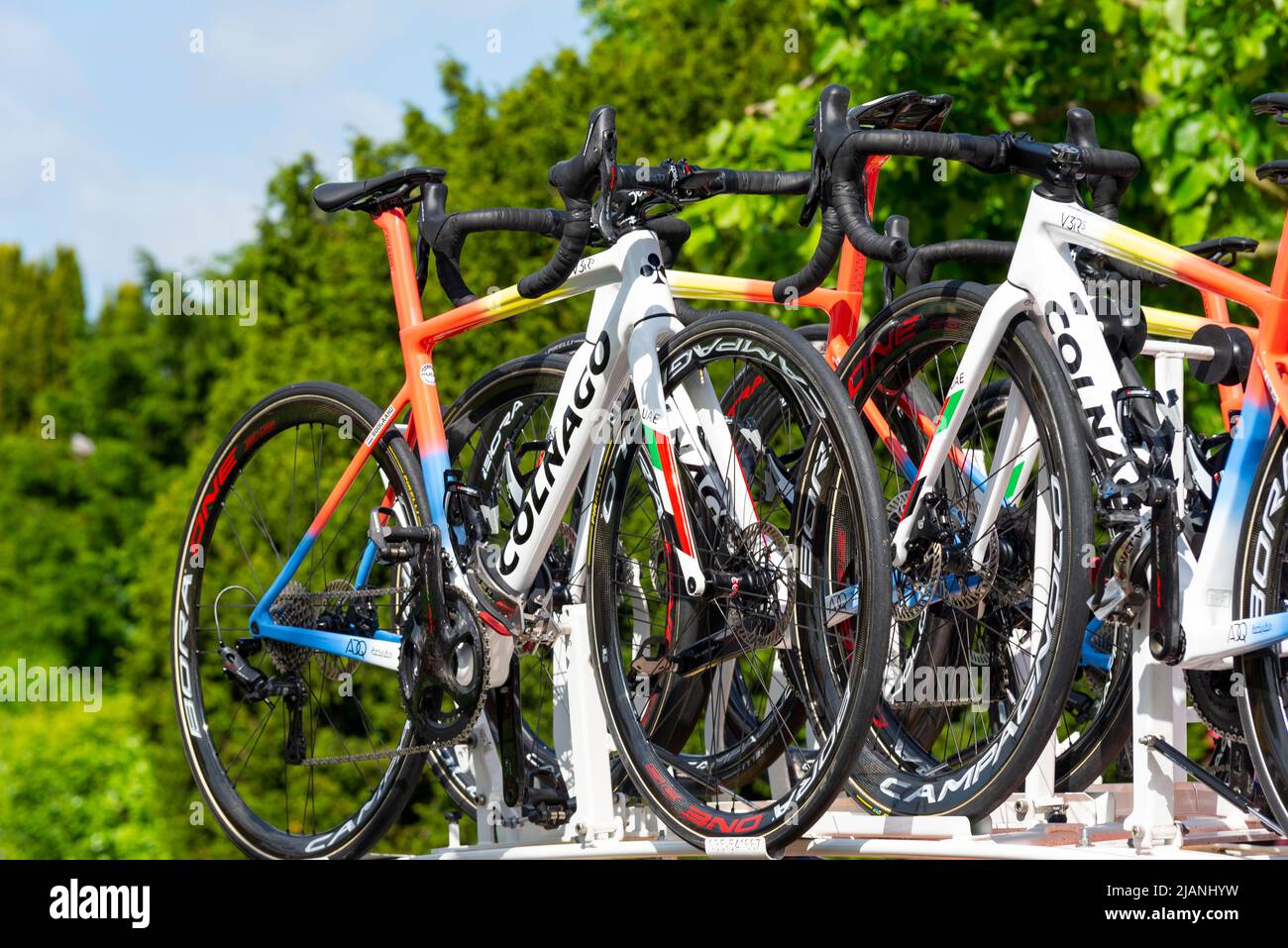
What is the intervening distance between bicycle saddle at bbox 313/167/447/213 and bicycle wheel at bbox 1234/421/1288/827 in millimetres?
2496

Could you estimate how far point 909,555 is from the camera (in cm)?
384

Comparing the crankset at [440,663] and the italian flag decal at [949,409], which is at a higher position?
the italian flag decal at [949,409]

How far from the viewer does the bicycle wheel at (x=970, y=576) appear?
3.46 m

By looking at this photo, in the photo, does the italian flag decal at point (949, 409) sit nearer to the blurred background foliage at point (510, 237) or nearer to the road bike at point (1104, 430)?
the road bike at point (1104, 430)

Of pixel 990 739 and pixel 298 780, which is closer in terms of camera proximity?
pixel 990 739

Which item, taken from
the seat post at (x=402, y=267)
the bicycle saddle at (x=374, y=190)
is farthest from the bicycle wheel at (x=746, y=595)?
the bicycle saddle at (x=374, y=190)

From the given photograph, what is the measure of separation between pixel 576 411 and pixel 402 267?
3.42ft

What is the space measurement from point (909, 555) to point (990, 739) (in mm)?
426

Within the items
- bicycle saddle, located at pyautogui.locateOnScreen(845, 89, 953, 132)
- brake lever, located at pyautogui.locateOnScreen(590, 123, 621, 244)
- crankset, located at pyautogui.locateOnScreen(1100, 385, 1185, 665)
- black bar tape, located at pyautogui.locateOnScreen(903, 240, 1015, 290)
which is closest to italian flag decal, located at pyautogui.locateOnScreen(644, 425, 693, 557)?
brake lever, located at pyautogui.locateOnScreen(590, 123, 621, 244)

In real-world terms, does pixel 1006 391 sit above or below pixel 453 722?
above

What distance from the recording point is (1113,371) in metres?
3.52
